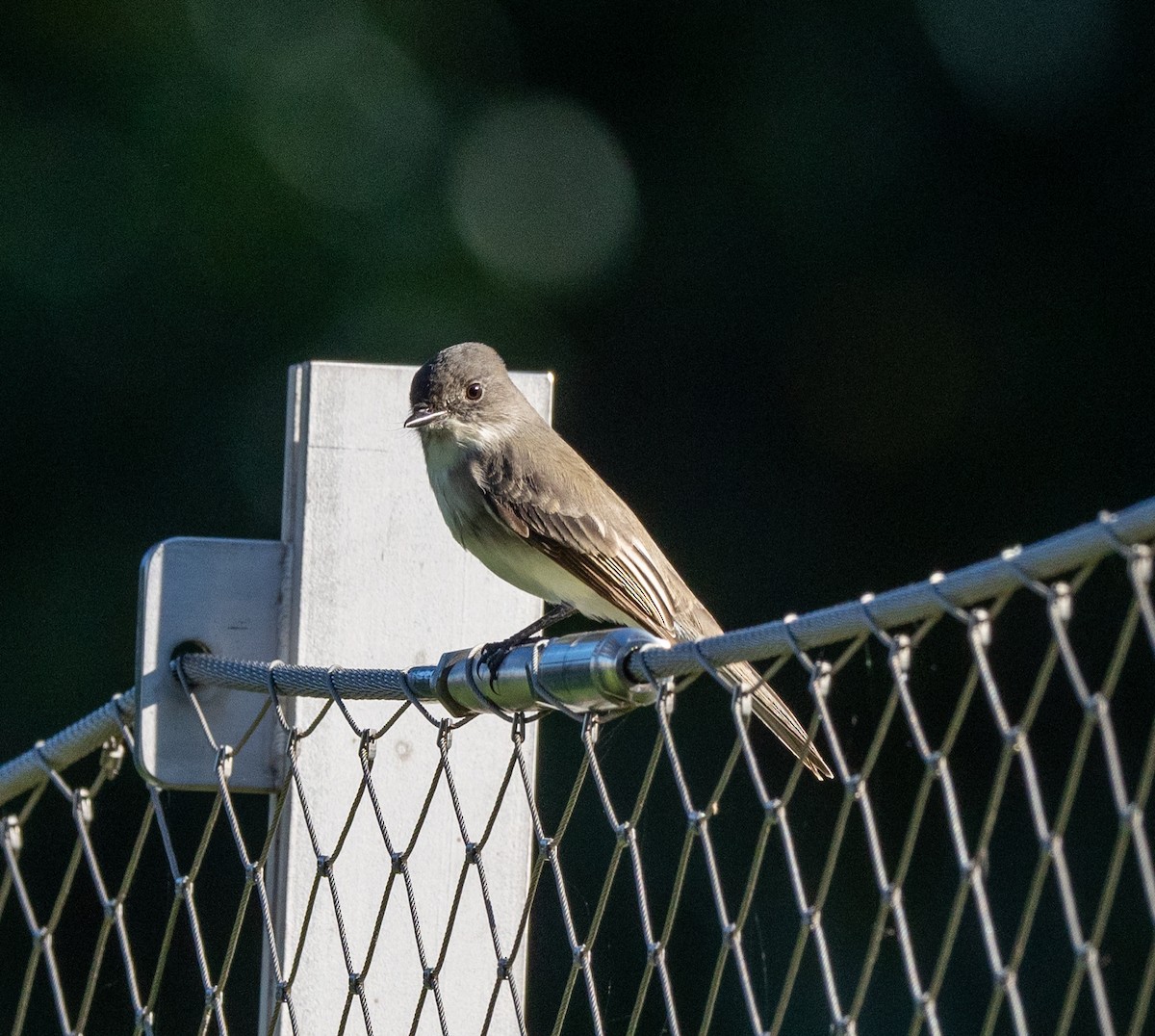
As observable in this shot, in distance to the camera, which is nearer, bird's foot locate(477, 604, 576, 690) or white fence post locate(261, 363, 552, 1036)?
bird's foot locate(477, 604, 576, 690)

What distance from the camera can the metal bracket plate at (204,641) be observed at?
139 cm

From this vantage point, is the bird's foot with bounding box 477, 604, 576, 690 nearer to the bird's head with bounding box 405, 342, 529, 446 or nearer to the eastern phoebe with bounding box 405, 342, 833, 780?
the eastern phoebe with bounding box 405, 342, 833, 780

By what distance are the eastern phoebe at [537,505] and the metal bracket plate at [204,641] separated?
0.71m

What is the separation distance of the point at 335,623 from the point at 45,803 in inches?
115

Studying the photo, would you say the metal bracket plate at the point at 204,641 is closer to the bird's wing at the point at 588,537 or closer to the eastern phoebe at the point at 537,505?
the eastern phoebe at the point at 537,505

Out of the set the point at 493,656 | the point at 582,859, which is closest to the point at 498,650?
the point at 493,656

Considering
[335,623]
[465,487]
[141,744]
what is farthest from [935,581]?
[465,487]

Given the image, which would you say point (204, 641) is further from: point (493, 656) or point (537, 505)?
point (537, 505)

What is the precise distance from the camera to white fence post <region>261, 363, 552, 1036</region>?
132 cm

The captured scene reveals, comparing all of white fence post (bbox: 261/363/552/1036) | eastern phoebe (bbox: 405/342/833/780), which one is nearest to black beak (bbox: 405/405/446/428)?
eastern phoebe (bbox: 405/342/833/780)

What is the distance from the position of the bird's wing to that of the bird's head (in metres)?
0.07

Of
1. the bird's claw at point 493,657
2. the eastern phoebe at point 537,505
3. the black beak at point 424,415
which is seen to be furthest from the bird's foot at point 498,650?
the eastern phoebe at point 537,505

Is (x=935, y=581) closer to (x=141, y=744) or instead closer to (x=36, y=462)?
(x=141, y=744)

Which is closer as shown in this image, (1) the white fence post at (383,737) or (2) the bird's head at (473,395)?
(1) the white fence post at (383,737)
